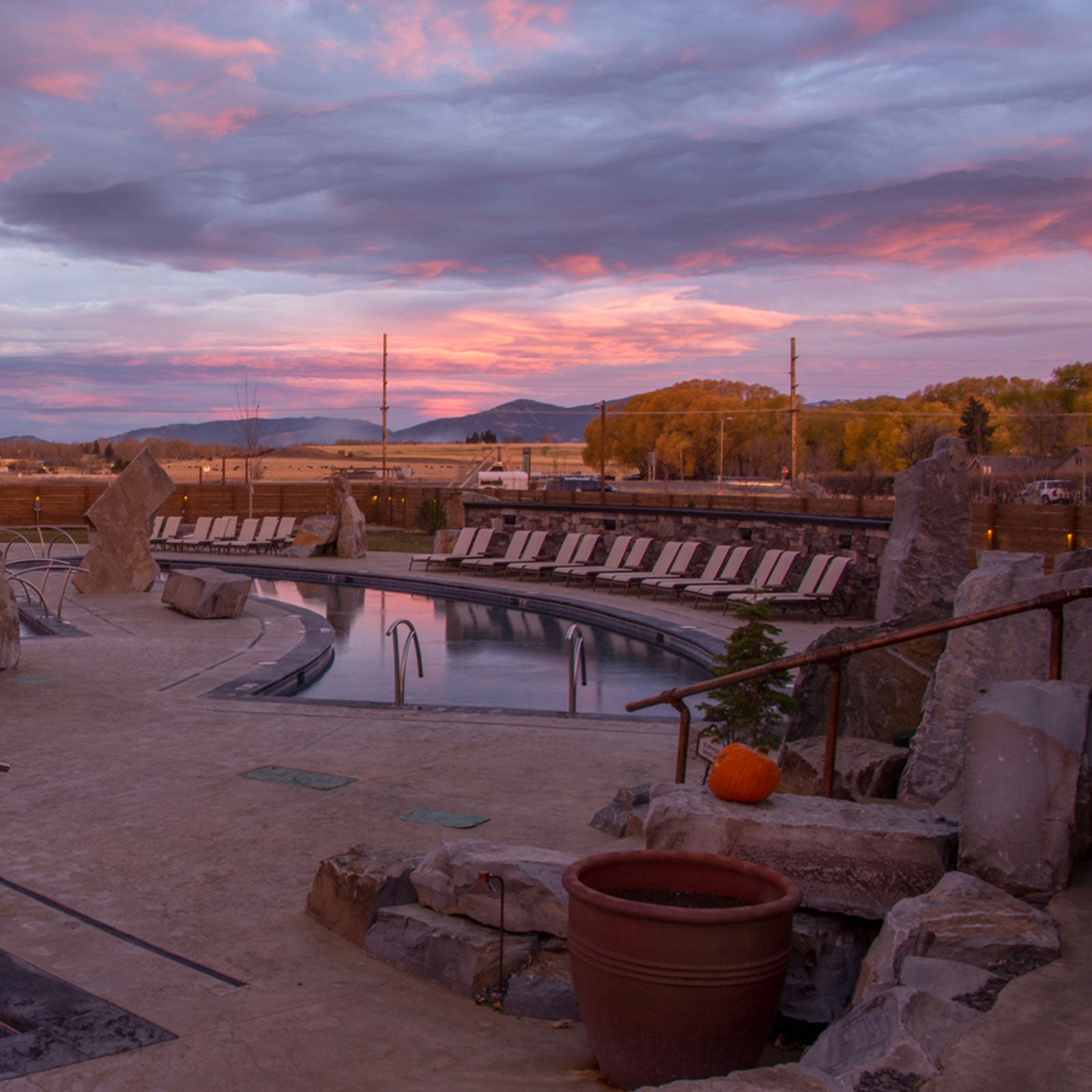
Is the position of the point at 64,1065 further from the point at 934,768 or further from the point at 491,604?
the point at 491,604

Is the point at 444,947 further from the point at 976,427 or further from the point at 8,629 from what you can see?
the point at 976,427

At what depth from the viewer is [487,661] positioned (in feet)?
37.4

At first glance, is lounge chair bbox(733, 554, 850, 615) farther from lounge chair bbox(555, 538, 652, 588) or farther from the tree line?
the tree line

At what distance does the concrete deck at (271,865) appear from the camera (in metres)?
2.93

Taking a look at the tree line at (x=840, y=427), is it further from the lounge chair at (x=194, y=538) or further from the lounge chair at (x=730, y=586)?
the lounge chair at (x=730, y=586)

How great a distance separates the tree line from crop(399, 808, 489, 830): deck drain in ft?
135

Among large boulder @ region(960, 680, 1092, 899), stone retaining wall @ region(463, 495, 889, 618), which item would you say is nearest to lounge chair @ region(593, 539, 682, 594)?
stone retaining wall @ region(463, 495, 889, 618)

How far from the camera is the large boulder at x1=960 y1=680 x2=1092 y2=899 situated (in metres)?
3.15

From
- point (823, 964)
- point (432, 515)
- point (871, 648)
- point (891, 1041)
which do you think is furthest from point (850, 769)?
point (432, 515)

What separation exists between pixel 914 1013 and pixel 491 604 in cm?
1378

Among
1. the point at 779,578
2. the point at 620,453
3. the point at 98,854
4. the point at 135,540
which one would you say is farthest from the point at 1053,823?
the point at 620,453

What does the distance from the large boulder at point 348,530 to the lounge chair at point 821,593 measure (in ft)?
32.8

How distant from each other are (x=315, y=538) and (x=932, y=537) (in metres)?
15.0

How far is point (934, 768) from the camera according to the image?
14.3 feet
